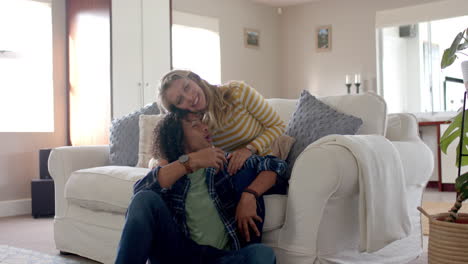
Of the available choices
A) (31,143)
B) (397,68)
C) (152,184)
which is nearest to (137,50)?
(31,143)

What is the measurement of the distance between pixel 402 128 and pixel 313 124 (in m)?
0.50

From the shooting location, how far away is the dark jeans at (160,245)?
1.54 meters

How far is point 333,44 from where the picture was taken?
698cm

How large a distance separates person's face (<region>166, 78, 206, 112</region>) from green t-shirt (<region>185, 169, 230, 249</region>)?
12.3 inches

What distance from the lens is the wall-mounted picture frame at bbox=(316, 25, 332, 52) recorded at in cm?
702

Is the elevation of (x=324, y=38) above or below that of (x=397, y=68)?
above

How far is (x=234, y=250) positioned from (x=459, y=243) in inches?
33.0

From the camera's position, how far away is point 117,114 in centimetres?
453

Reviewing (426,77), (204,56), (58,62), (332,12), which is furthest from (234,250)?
(332,12)

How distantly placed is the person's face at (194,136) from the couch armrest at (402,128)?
41.2 inches

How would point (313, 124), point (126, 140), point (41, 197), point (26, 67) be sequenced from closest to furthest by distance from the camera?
1. point (313, 124)
2. point (126, 140)
3. point (41, 197)
4. point (26, 67)

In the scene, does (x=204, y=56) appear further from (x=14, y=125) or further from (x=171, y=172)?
(x=171, y=172)

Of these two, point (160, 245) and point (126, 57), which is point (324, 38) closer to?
point (126, 57)

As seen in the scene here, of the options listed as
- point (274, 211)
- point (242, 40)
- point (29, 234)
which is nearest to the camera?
point (274, 211)
